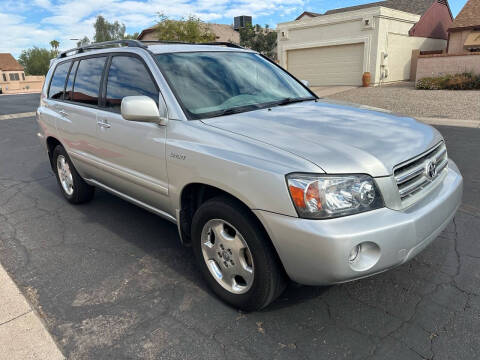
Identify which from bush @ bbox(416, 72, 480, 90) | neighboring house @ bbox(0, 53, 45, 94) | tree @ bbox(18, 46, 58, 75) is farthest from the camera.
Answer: tree @ bbox(18, 46, 58, 75)

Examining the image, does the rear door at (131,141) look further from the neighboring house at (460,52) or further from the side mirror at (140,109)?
the neighboring house at (460,52)

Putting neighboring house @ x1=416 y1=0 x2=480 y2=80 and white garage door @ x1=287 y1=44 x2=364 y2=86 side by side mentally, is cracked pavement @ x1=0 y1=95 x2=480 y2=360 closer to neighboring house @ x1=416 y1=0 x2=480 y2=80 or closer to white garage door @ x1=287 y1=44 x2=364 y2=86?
neighboring house @ x1=416 y1=0 x2=480 y2=80

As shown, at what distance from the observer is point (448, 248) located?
3.50m

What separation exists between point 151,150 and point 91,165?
1.37 metres

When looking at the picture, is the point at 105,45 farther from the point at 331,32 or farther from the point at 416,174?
the point at 331,32

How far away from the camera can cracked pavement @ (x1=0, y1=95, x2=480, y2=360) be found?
2416mm

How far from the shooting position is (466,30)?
2317cm

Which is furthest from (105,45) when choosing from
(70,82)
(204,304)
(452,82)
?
(452,82)

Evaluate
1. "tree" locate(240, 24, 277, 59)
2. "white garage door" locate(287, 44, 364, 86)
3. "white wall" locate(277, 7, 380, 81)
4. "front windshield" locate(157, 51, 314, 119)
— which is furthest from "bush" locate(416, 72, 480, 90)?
"tree" locate(240, 24, 277, 59)

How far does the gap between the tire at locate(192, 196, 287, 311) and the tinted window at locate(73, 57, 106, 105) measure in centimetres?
203

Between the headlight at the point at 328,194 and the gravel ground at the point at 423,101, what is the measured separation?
10.6 m

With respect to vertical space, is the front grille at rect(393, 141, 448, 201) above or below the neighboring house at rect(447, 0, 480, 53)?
below

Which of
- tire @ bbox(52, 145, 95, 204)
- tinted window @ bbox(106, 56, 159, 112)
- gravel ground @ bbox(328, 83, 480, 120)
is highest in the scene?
tinted window @ bbox(106, 56, 159, 112)

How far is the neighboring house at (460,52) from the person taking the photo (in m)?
17.9
